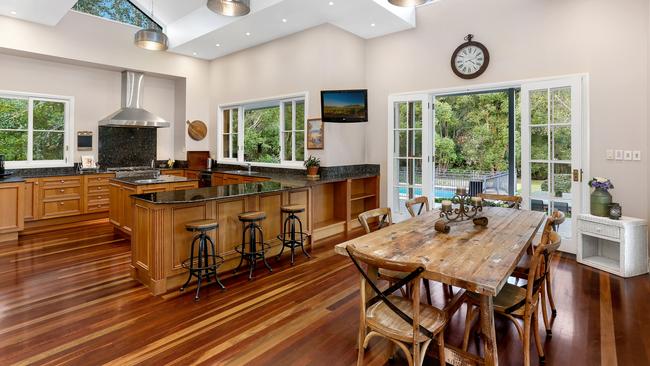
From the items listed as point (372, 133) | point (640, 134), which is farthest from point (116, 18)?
point (640, 134)

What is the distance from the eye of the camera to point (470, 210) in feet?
10.6

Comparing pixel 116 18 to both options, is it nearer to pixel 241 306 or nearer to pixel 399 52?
pixel 399 52

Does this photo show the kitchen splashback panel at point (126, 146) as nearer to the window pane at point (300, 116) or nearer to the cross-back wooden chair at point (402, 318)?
the window pane at point (300, 116)

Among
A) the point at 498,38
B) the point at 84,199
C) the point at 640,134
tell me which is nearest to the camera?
the point at 640,134

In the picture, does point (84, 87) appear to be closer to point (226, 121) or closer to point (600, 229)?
point (226, 121)

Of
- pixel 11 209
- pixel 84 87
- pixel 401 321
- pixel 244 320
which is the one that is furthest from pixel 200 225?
pixel 84 87

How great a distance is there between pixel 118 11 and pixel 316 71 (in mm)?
4177

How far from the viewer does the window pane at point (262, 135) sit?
6697mm

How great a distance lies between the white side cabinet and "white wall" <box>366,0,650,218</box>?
422mm

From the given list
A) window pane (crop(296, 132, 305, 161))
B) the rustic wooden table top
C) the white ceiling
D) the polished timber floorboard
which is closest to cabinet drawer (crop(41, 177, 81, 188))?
the polished timber floorboard

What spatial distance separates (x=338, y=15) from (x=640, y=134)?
4080mm

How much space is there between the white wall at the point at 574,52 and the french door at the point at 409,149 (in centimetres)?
34

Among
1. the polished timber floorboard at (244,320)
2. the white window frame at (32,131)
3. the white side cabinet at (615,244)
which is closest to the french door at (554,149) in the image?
the white side cabinet at (615,244)

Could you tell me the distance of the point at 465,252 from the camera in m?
2.08
